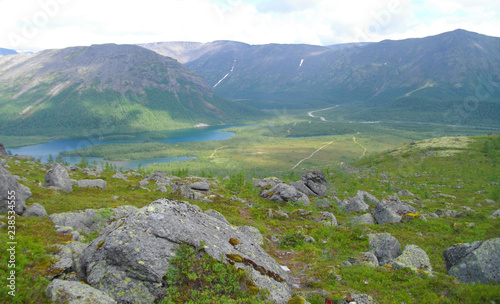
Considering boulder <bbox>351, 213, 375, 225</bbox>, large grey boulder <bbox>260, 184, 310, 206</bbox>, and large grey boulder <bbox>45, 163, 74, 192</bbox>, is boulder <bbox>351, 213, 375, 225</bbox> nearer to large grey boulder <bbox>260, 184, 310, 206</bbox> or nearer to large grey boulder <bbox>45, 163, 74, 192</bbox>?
large grey boulder <bbox>260, 184, 310, 206</bbox>

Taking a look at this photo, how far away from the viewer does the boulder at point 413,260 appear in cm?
1527

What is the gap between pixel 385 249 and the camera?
1778cm

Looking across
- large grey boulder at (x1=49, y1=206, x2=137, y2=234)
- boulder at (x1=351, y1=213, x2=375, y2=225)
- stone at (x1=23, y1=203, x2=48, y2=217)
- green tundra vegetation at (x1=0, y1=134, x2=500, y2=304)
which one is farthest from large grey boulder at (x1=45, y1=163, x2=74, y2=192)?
boulder at (x1=351, y1=213, x2=375, y2=225)

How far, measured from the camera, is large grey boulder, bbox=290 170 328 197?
4225cm

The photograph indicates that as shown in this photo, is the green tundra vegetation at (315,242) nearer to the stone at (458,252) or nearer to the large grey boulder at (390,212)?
the stone at (458,252)

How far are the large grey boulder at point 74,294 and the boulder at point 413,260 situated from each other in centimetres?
1446

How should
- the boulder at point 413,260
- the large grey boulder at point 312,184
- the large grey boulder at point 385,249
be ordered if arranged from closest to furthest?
the boulder at point 413,260
the large grey boulder at point 385,249
the large grey boulder at point 312,184

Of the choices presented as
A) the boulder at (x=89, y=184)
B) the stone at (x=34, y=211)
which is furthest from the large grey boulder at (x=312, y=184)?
the stone at (x=34, y=211)

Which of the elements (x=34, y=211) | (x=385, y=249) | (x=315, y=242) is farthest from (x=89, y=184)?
Answer: (x=385, y=249)

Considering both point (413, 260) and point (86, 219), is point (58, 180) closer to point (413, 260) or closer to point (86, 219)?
point (86, 219)

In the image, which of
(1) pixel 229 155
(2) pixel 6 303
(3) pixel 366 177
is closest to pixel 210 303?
(2) pixel 6 303

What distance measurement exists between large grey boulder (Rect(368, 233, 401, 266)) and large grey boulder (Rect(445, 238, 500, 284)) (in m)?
3.20

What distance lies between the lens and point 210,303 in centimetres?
917

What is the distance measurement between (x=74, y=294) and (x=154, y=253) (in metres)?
2.57
